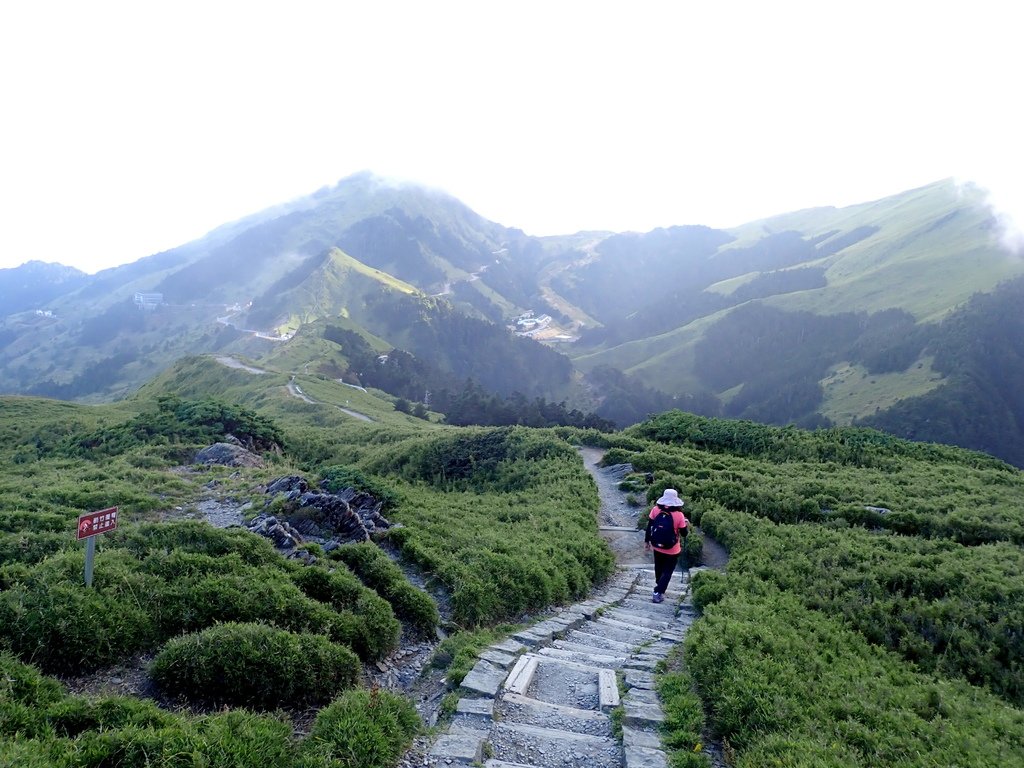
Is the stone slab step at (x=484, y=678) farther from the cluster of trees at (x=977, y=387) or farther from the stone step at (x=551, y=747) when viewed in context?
the cluster of trees at (x=977, y=387)

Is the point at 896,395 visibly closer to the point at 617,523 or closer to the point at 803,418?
the point at 803,418

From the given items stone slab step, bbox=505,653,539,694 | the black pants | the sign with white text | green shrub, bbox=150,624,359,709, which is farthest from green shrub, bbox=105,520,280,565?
the black pants

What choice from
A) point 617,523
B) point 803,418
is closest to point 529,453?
point 617,523

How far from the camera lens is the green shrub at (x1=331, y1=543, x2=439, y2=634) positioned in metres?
12.1

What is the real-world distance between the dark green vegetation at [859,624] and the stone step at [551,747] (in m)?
0.99

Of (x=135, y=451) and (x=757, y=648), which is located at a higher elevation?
(x=135, y=451)

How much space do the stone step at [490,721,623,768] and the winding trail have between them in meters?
0.01

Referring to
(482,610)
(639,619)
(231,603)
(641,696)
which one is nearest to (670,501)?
(639,619)

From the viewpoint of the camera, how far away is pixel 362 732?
7.63 metres

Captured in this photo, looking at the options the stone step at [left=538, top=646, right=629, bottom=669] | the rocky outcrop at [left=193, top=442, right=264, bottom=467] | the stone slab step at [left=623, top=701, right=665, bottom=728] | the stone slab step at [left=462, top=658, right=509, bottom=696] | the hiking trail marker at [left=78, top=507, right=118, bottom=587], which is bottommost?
the stone step at [left=538, top=646, right=629, bottom=669]

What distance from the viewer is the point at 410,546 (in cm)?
1528

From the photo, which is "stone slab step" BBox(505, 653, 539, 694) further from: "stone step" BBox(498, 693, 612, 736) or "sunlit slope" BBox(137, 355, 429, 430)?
"sunlit slope" BBox(137, 355, 429, 430)

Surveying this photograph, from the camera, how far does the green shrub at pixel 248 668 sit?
27.6ft

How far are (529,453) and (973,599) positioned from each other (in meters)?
21.3
